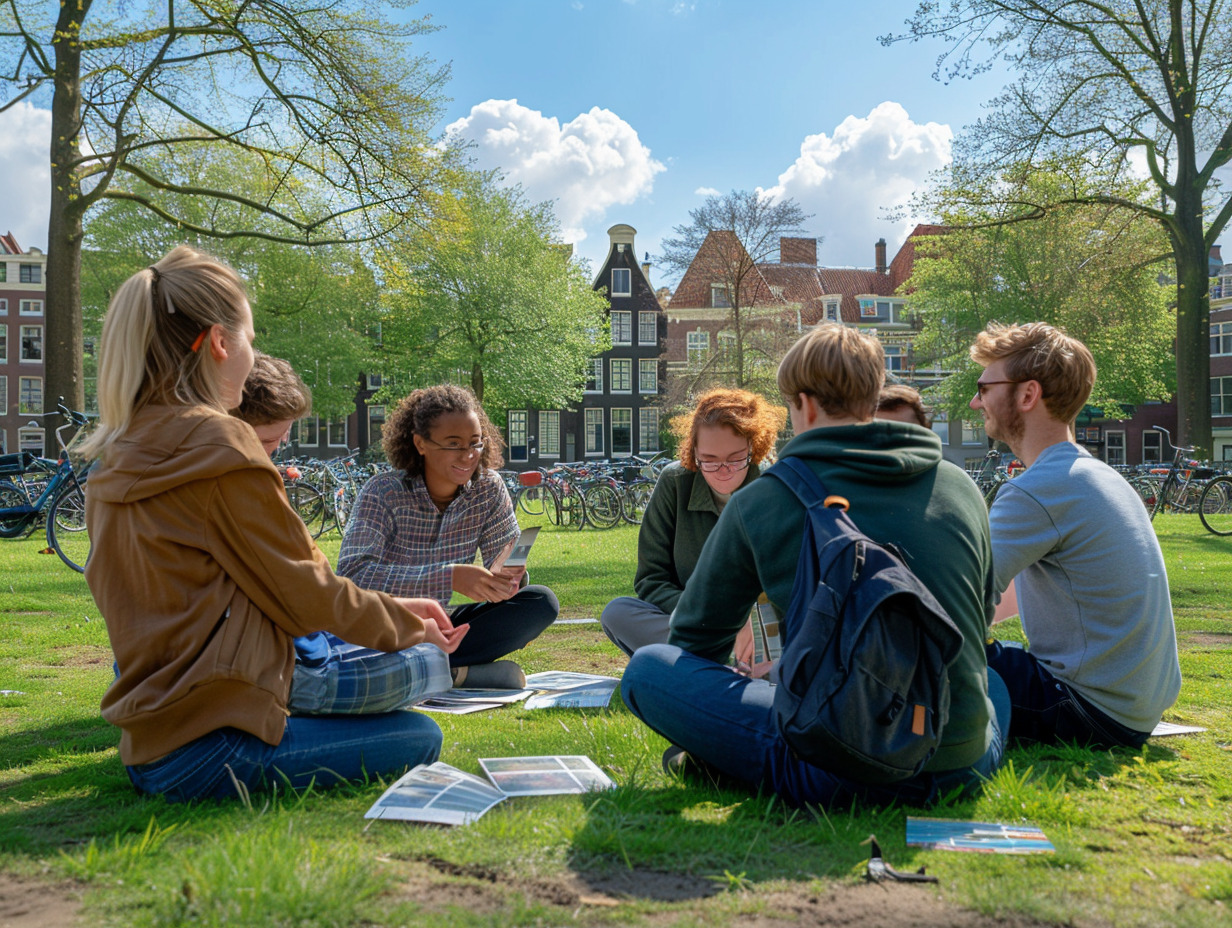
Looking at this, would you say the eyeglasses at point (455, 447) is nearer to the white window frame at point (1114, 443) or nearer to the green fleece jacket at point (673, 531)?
the green fleece jacket at point (673, 531)

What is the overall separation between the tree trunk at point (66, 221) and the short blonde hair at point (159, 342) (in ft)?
37.6

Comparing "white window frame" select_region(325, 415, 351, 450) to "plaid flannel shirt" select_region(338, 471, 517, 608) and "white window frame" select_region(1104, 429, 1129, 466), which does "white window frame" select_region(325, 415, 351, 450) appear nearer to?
"white window frame" select_region(1104, 429, 1129, 466)

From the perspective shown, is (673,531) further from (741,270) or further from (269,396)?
(741,270)

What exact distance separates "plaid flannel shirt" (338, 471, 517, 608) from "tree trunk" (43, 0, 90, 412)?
10231mm

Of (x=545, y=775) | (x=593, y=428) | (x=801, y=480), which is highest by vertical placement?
(x=593, y=428)

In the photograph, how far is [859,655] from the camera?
188 cm

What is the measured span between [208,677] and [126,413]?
2.00 feet

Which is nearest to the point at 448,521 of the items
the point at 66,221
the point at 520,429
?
the point at 66,221

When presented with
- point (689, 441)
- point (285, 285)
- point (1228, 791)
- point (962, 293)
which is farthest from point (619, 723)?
point (962, 293)

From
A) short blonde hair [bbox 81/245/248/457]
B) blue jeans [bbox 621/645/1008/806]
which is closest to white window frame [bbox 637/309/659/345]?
blue jeans [bbox 621/645/1008/806]

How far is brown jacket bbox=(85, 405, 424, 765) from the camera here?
208 centimetres

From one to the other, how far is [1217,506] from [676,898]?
13.0 meters

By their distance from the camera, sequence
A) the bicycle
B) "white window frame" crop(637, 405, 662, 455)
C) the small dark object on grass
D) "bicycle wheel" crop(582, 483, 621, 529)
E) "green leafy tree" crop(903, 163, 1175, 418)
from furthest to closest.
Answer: "white window frame" crop(637, 405, 662, 455) < "green leafy tree" crop(903, 163, 1175, 418) < "bicycle wheel" crop(582, 483, 621, 529) < the bicycle < the small dark object on grass

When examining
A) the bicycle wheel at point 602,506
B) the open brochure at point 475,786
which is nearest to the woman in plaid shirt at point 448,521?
the open brochure at point 475,786
